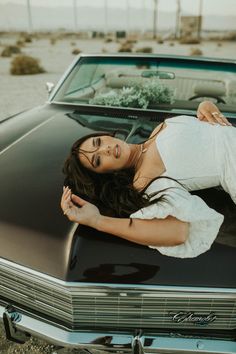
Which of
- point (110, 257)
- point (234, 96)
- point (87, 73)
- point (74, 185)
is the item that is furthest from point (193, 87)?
point (110, 257)

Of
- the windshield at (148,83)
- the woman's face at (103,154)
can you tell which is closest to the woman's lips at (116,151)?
the woman's face at (103,154)

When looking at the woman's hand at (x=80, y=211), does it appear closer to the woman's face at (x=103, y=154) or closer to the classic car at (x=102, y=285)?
the classic car at (x=102, y=285)

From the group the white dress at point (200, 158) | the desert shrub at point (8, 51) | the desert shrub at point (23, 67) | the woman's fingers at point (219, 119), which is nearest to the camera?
the white dress at point (200, 158)

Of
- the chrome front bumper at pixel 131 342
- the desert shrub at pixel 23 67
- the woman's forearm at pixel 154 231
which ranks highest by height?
the woman's forearm at pixel 154 231

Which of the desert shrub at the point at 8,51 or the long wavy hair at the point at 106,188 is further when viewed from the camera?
the desert shrub at the point at 8,51

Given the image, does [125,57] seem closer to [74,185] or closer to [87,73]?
[87,73]

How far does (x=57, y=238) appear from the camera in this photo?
171cm

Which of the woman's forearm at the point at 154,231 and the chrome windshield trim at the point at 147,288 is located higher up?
the woman's forearm at the point at 154,231

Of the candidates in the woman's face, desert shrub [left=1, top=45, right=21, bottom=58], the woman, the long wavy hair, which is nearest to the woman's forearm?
the woman

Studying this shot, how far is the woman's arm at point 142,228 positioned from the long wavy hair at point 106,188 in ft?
0.46

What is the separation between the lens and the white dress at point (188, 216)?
1.65 metres

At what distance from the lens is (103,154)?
1992 mm

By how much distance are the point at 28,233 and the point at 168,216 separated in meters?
0.63

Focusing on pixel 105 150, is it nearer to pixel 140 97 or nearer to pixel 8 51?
pixel 140 97
